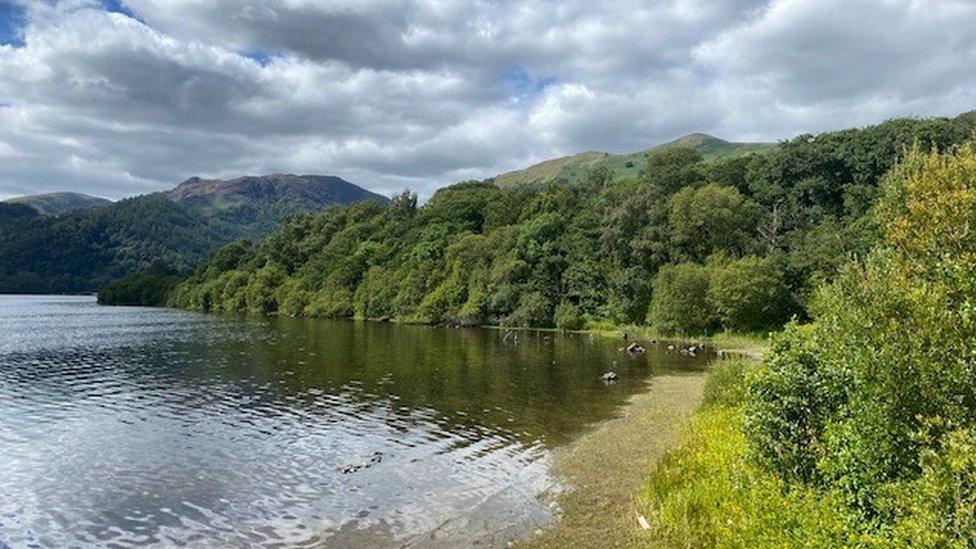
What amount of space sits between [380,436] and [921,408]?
29.0 m

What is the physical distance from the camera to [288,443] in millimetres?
36031

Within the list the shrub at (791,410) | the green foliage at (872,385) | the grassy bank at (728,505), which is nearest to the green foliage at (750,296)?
the grassy bank at (728,505)

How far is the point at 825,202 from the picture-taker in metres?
133

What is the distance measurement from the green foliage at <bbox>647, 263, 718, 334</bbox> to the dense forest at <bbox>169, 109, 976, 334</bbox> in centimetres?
21

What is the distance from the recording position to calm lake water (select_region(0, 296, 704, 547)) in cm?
2403

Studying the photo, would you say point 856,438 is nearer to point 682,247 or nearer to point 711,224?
point 682,247

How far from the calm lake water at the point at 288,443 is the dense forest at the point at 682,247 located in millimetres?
38233

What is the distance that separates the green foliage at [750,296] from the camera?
10219 cm

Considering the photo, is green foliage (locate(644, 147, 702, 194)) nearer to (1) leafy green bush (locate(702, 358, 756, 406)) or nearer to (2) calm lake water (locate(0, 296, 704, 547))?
(2) calm lake water (locate(0, 296, 704, 547))

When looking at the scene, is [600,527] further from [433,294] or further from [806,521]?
[433,294]

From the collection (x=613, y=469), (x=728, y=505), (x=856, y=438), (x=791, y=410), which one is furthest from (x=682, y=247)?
(x=856, y=438)

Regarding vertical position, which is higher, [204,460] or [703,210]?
[703,210]

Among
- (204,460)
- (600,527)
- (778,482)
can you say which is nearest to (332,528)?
(600,527)

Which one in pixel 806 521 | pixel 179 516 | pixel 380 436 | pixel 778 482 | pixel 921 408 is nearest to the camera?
pixel 921 408
